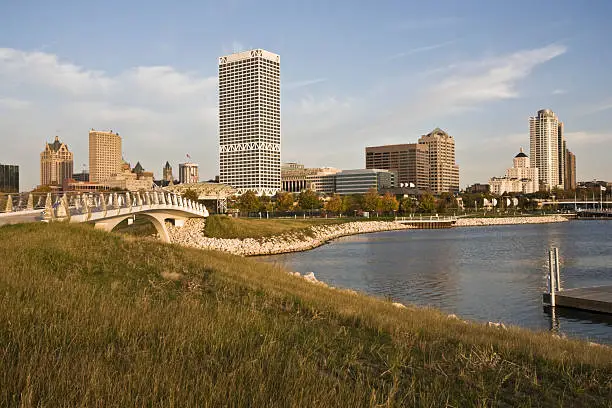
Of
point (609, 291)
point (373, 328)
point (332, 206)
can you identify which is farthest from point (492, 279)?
point (332, 206)

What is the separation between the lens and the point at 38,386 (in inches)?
201

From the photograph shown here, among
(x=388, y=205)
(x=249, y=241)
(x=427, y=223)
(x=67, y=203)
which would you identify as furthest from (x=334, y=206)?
(x=67, y=203)

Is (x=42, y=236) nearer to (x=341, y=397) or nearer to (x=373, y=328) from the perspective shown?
(x=373, y=328)

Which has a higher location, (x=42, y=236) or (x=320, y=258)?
(x=42, y=236)

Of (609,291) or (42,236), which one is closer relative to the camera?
(42,236)

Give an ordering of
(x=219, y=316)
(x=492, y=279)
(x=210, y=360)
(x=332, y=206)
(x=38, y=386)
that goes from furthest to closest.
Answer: (x=332, y=206) < (x=492, y=279) < (x=219, y=316) < (x=210, y=360) < (x=38, y=386)

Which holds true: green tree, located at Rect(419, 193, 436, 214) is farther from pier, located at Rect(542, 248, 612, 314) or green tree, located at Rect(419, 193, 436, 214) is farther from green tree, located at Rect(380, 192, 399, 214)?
pier, located at Rect(542, 248, 612, 314)

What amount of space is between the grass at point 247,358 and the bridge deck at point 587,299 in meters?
13.9

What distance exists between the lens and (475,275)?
4181cm

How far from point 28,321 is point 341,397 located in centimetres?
452

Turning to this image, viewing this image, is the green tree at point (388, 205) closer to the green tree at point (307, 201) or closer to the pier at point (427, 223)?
the green tree at point (307, 201)

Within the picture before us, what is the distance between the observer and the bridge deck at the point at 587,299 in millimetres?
25188

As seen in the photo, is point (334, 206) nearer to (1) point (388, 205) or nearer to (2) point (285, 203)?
(2) point (285, 203)

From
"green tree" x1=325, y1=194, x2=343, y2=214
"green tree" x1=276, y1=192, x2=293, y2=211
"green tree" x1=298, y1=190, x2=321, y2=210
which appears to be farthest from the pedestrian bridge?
"green tree" x1=325, y1=194, x2=343, y2=214
